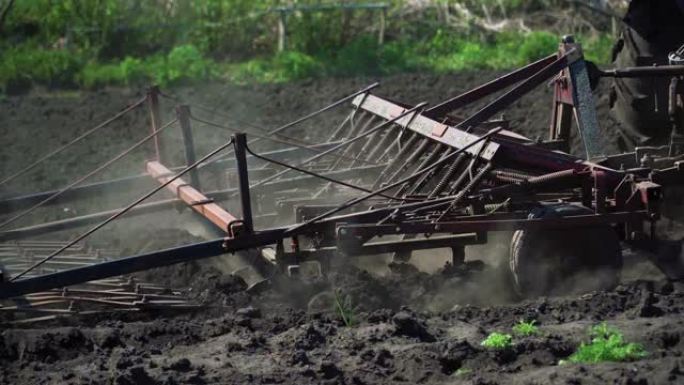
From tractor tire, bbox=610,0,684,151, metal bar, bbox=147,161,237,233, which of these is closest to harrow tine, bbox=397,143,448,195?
metal bar, bbox=147,161,237,233

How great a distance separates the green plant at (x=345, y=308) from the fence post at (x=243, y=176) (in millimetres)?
712

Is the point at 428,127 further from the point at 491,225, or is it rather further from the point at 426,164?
the point at 491,225

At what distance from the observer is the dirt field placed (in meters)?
5.69

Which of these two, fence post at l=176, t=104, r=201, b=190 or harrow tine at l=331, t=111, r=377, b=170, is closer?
fence post at l=176, t=104, r=201, b=190

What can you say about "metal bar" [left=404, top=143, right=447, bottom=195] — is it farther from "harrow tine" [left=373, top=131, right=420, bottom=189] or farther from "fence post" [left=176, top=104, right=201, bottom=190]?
"fence post" [left=176, top=104, right=201, bottom=190]

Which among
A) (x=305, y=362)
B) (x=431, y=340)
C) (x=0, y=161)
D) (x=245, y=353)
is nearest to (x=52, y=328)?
(x=245, y=353)

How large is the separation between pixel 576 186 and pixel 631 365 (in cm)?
189

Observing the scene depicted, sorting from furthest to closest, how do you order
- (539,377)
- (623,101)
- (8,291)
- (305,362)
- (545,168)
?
(623,101), (545,168), (8,291), (305,362), (539,377)

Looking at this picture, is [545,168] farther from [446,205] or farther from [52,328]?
[52,328]

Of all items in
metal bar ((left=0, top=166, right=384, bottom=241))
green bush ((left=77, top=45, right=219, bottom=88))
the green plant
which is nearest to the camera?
the green plant

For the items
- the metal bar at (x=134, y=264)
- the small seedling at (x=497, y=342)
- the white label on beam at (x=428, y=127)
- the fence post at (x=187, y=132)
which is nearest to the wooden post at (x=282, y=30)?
the white label on beam at (x=428, y=127)

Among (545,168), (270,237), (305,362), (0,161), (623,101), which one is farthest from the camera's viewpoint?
(0,161)

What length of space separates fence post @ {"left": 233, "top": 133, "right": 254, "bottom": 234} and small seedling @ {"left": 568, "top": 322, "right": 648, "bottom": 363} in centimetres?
207

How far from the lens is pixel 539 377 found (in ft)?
18.0
